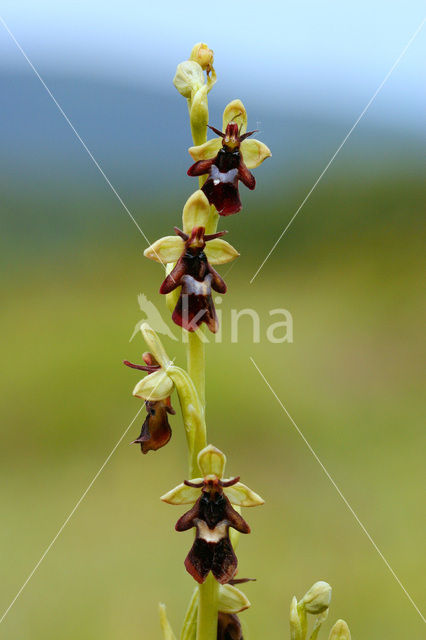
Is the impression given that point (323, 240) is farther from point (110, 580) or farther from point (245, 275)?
point (110, 580)

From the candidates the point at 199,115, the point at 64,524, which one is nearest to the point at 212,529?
the point at 199,115

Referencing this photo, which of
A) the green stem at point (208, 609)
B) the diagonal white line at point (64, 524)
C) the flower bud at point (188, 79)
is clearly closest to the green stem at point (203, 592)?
the green stem at point (208, 609)

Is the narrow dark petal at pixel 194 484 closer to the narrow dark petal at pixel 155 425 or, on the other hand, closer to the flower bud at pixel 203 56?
the narrow dark petal at pixel 155 425

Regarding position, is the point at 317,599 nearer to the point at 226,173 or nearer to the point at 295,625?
the point at 295,625

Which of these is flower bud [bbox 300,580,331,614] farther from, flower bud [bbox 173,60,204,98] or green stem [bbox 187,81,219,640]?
flower bud [bbox 173,60,204,98]

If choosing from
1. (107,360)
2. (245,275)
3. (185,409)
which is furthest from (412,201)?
(185,409)

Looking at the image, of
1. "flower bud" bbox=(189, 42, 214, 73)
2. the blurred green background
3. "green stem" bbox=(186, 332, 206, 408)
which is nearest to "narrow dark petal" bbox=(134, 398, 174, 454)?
"green stem" bbox=(186, 332, 206, 408)
